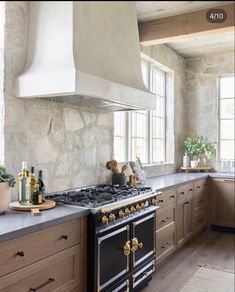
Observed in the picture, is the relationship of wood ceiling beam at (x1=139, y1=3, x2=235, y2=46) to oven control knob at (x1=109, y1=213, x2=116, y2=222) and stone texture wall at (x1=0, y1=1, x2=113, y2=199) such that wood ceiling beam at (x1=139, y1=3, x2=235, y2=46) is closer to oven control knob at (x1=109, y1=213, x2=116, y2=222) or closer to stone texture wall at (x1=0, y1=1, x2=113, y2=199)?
stone texture wall at (x1=0, y1=1, x2=113, y2=199)

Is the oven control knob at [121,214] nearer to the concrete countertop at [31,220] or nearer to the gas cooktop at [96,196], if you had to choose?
the gas cooktop at [96,196]

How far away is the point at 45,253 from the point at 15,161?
0.82m

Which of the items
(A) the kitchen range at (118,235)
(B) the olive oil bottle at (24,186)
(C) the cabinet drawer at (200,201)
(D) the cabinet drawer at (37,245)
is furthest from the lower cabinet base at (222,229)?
(B) the olive oil bottle at (24,186)

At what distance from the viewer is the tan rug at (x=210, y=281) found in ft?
9.51

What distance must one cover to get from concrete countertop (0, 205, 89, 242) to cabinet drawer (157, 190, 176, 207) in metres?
1.28

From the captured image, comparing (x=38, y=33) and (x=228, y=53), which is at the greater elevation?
(x=228, y=53)

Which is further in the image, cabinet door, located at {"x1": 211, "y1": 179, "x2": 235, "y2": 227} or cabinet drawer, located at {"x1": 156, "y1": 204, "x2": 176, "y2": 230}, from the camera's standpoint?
cabinet door, located at {"x1": 211, "y1": 179, "x2": 235, "y2": 227}

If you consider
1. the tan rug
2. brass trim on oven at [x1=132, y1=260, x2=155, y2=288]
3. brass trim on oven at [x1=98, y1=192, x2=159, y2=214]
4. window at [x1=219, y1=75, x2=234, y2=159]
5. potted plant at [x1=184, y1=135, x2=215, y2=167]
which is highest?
window at [x1=219, y1=75, x2=234, y2=159]

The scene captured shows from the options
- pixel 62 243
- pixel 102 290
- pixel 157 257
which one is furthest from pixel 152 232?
pixel 62 243

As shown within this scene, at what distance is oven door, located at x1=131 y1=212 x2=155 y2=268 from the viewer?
2.66 metres

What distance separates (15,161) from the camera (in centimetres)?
241

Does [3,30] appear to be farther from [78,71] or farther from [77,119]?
[77,119]

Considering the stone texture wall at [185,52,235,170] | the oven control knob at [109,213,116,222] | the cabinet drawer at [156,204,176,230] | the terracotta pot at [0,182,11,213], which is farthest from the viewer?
the stone texture wall at [185,52,235,170]

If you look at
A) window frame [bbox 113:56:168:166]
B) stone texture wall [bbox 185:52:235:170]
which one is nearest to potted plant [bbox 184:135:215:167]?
stone texture wall [bbox 185:52:235:170]
